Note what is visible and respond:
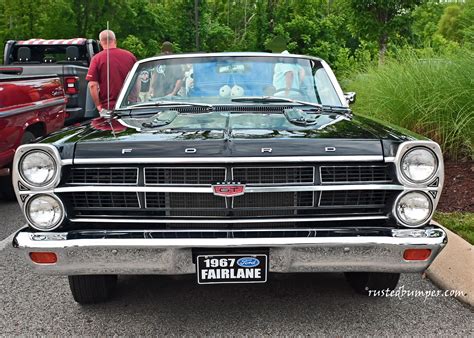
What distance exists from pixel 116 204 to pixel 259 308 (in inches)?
47.2

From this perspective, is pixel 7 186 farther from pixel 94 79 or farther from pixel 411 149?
pixel 411 149

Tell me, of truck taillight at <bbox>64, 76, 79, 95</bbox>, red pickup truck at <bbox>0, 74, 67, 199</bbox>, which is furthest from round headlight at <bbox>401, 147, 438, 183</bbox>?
truck taillight at <bbox>64, 76, 79, 95</bbox>

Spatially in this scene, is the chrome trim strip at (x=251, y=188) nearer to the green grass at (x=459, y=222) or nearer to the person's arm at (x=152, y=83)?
the person's arm at (x=152, y=83)

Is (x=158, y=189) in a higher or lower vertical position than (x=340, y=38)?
higher

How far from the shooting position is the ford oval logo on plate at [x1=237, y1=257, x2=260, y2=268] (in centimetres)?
291

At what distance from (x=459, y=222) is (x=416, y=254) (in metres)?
2.17

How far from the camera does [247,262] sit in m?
2.91

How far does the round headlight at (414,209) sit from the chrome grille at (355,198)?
11 cm

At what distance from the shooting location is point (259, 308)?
11.7ft

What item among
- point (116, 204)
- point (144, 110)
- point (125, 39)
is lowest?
point (125, 39)

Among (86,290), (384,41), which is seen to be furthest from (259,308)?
(384,41)

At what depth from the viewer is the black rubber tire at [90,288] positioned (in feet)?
11.4

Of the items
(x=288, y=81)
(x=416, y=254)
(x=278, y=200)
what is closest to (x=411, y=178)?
(x=416, y=254)

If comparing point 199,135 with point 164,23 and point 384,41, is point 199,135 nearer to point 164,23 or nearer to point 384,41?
point 384,41
